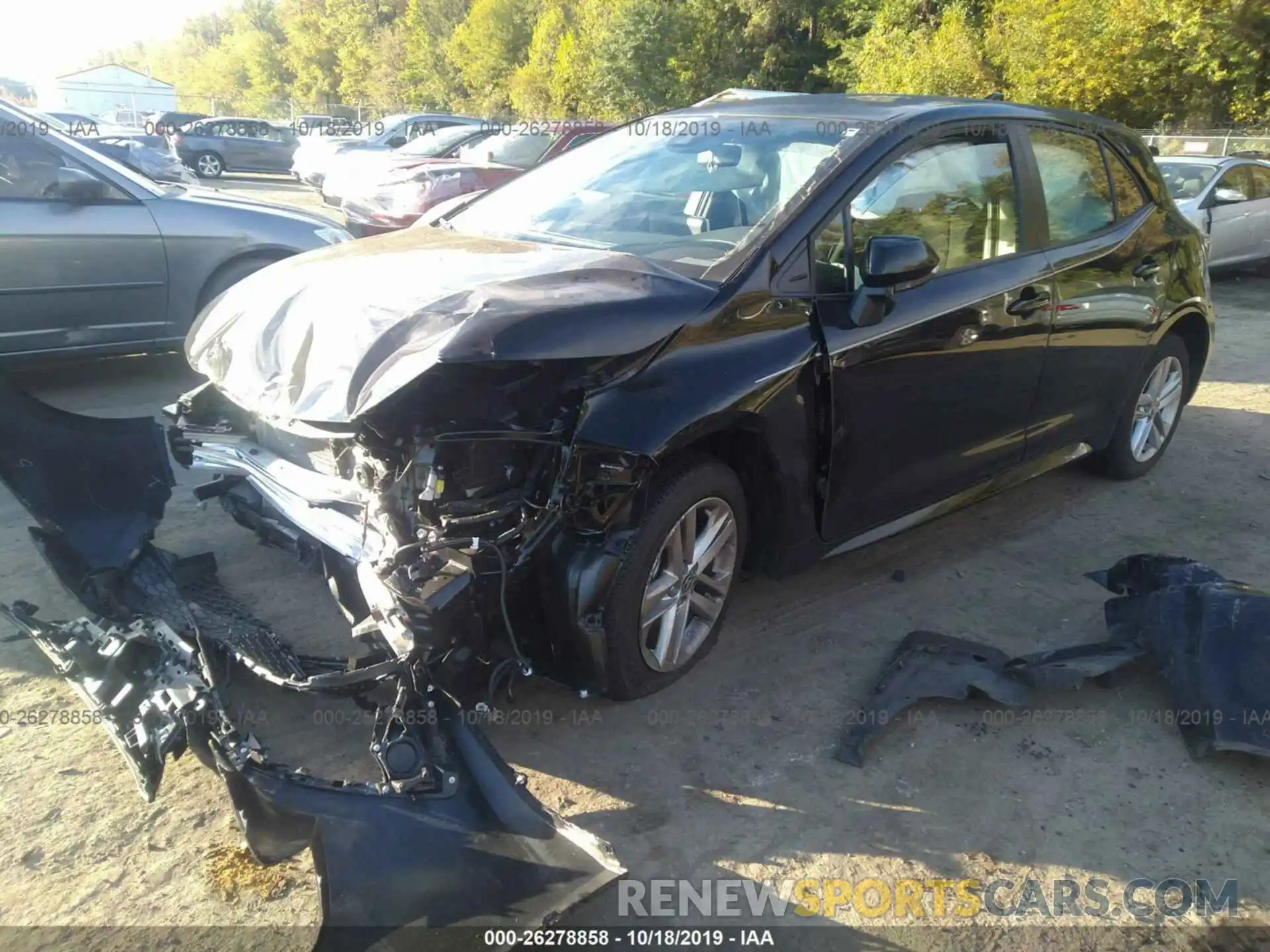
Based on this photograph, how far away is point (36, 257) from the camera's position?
568 centimetres

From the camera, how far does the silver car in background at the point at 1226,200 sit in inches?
448

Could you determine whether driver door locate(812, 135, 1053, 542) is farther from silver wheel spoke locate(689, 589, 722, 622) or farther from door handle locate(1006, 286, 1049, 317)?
silver wheel spoke locate(689, 589, 722, 622)

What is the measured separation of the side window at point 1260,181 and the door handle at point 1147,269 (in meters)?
9.19

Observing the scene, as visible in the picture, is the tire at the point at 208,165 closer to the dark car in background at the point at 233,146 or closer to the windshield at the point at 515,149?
→ the dark car in background at the point at 233,146

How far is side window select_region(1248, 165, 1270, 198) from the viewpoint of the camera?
12016 millimetres

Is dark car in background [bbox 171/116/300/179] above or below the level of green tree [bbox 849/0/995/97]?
below

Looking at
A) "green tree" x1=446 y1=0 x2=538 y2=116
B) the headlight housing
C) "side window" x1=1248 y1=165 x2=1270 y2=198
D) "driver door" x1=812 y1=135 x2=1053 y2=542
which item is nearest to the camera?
"driver door" x1=812 y1=135 x2=1053 y2=542

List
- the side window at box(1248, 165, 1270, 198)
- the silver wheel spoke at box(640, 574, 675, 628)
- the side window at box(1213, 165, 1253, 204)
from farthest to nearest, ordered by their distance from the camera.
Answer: the side window at box(1248, 165, 1270, 198) < the side window at box(1213, 165, 1253, 204) < the silver wheel spoke at box(640, 574, 675, 628)

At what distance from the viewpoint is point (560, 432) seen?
8.88 feet

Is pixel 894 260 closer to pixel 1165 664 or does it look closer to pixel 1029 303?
pixel 1029 303

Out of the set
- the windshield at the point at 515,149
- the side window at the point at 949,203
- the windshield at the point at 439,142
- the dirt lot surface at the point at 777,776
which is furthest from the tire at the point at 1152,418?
the windshield at the point at 439,142

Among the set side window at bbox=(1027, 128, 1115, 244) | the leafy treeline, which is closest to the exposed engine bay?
side window at bbox=(1027, 128, 1115, 244)

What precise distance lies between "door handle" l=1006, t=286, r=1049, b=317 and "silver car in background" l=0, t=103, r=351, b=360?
15.9ft

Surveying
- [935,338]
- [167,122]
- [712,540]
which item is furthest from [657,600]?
[167,122]
